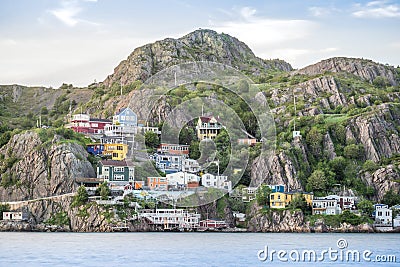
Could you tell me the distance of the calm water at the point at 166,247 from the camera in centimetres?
5456

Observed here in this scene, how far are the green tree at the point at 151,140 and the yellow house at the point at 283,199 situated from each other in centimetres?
2134

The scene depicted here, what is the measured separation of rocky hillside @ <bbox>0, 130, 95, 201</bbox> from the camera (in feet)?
303

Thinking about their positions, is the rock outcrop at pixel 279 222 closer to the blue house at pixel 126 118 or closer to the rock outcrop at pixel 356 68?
the blue house at pixel 126 118

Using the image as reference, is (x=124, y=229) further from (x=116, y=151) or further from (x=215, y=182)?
(x=116, y=151)

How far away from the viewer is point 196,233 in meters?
84.2

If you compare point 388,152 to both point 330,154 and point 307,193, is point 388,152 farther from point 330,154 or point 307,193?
point 307,193

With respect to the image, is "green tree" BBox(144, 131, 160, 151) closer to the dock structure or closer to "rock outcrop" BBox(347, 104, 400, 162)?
the dock structure

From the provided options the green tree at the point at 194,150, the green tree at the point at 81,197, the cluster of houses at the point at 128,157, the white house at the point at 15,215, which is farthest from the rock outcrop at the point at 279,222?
the white house at the point at 15,215

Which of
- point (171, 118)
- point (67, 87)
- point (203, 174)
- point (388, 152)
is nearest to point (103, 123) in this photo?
point (171, 118)

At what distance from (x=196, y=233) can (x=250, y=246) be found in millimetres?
17908

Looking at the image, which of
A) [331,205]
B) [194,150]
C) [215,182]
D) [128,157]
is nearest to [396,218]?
[331,205]

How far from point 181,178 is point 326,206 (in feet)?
52.3

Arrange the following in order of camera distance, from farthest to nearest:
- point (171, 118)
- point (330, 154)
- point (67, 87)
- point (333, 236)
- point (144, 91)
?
point (67, 87) < point (144, 91) < point (171, 118) < point (330, 154) < point (333, 236)

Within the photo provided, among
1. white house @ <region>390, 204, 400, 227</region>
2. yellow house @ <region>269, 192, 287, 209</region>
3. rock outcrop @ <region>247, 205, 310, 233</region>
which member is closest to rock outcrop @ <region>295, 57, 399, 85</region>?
white house @ <region>390, 204, 400, 227</region>
